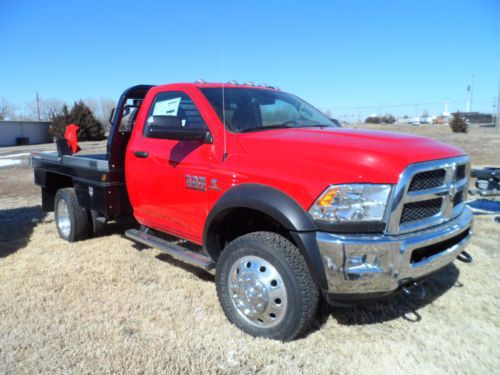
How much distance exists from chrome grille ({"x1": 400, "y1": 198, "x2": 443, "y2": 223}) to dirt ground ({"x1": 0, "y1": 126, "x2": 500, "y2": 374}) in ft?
3.11

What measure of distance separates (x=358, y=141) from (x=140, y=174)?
235 cm

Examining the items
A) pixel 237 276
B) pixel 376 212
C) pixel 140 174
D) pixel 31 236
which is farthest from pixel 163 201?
pixel 31 236

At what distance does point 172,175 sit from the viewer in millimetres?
3846

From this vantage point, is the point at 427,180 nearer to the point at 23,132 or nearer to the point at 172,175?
the point at 172,175

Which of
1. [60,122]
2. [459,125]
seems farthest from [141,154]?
Result: [60,122]

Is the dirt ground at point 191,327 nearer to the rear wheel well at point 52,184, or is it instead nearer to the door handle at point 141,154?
the door handle at point 141,154

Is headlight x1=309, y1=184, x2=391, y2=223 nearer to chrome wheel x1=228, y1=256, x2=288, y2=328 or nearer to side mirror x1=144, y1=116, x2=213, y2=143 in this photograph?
chrome wheel x1=228, y1=256, x2=288, y2=328

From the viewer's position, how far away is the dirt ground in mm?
2785

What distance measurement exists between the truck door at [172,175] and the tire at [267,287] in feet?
2.03

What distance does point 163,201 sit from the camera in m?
4.04

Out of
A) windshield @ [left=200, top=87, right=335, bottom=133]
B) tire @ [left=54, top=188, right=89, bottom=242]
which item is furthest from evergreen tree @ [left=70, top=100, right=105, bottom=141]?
windshield @ [left=200, top=87, right=335, bottom=133]

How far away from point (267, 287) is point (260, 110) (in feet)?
5.79

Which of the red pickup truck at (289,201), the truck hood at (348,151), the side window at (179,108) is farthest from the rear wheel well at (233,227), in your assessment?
the side window at (179,108)

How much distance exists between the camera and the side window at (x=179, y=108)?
12.5 ft
